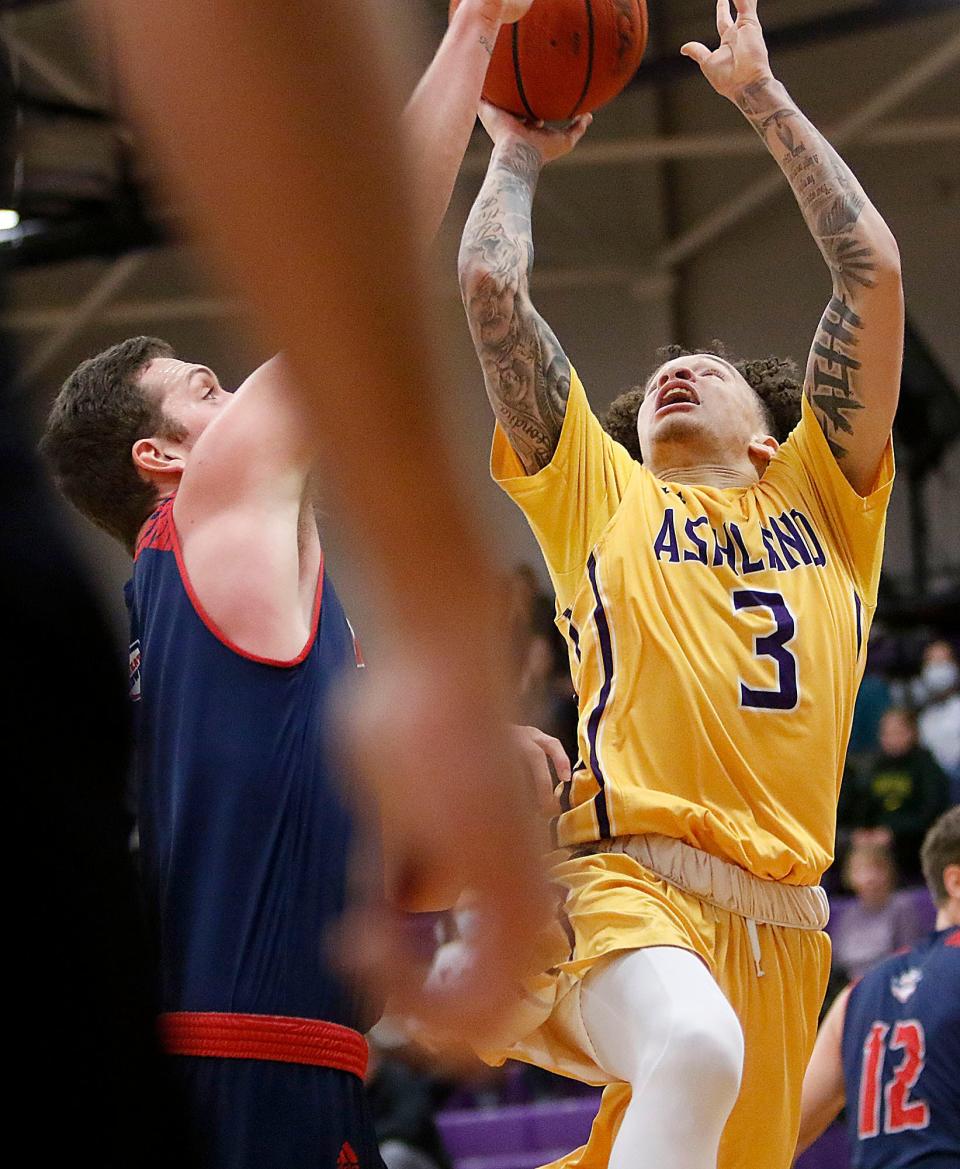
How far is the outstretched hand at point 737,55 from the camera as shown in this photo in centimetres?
416

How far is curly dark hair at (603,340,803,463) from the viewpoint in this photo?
452 cm

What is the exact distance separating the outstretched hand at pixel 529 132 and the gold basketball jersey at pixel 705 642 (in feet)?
2.06

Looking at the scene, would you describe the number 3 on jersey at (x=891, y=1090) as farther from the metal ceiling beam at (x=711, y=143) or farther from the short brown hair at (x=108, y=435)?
the metal ceiling beam at (x=711, y=143)

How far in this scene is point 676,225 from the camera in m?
17.1

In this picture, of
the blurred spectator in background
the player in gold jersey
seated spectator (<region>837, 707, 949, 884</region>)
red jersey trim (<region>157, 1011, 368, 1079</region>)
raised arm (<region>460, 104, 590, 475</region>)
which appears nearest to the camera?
red jersey trim (<region>157, 1011, 368, 1079</region>)

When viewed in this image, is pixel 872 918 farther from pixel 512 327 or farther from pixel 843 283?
pixel 512 327

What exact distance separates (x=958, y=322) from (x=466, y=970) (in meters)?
15.6

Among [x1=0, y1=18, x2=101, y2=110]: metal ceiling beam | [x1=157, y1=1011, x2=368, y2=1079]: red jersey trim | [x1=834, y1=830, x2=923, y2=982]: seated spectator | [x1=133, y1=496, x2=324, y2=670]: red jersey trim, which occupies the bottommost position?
[x1=834, y1=830, x2=923, y2=982]: seated spectator

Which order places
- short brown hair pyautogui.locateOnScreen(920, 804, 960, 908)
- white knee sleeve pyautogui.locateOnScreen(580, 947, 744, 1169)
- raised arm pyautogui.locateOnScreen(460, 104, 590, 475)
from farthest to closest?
1. short brown hair pyautogui.locateOnScreen(920, 804, 960, 908)
2. raised arm pyautogui.locateOnScreen(460, 104, 590, 475)
3. white knee sleeve pyautogui.locateOnScreen(580, 947, 744, 1169)

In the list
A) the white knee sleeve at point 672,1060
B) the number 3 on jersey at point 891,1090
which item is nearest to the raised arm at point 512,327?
the white knee sleeve at point 672,1060

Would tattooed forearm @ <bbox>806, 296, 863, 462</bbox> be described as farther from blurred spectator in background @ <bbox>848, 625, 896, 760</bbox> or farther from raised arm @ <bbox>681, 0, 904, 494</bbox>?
blurred spectator in background @ <bbox>848, 625, 896, 760</bbox>

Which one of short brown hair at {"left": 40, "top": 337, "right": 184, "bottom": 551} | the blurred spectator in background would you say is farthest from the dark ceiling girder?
short brown hair at {"left": 40, "top": 337, "right": 184, "bottom": 551}

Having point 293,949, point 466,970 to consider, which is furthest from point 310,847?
point 466,970

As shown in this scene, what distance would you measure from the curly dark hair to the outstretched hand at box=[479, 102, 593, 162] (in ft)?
2.14
